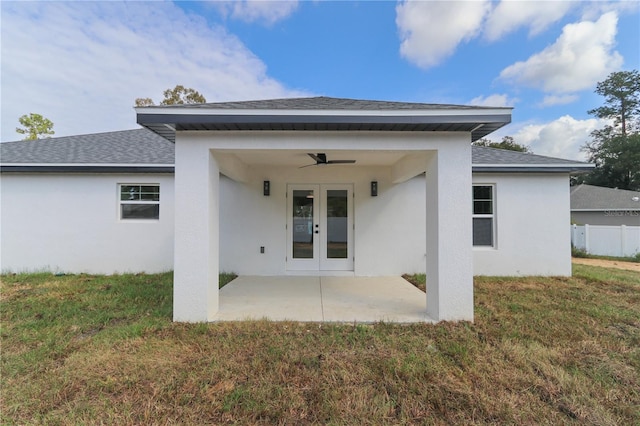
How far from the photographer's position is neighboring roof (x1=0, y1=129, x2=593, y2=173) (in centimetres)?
721

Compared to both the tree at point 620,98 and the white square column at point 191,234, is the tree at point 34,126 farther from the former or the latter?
the tree at point 620,98

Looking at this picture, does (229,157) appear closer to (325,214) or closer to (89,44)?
(325,214)

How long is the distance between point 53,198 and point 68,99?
7.63 metres

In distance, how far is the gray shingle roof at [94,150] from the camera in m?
7.47

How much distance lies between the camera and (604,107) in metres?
27.3

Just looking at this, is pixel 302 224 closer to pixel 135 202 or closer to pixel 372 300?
pixel 372 300

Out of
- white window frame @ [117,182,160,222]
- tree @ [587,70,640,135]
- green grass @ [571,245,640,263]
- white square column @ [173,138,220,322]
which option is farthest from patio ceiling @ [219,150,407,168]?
tree @ [587,70,640,135]

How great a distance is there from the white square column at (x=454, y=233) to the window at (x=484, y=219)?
407 cm

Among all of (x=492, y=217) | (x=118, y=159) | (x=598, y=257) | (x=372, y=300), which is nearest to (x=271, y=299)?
(x=372, y=300)

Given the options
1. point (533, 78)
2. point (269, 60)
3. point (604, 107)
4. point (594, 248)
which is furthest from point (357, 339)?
point (604, 107)

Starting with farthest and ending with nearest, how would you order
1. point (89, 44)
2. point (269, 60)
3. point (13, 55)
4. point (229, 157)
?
point (269, 60), point (89, 44), point (13, 55), point (229, 157)

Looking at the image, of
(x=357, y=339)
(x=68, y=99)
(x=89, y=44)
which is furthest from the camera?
(x=68, y=99)

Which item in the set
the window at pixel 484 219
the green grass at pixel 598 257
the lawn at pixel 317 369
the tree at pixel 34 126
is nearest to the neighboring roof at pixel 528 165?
the window at pixel 484 219

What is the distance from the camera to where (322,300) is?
514 centimetres
